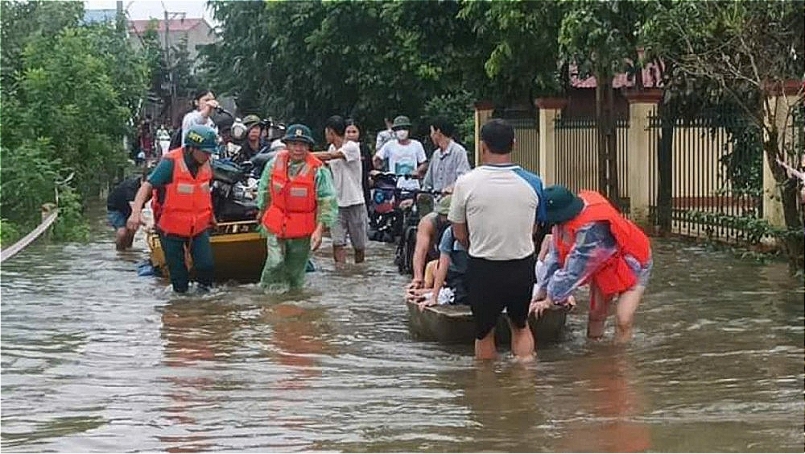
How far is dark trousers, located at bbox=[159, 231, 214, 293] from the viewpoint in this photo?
11430mm

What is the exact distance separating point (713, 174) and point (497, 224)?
975 centimetres

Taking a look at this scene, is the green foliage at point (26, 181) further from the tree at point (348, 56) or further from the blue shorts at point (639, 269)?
the blue shorts at point (639, 269)

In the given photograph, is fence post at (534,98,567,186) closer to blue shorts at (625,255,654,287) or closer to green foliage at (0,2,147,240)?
green foliage at (0,2,147,240)

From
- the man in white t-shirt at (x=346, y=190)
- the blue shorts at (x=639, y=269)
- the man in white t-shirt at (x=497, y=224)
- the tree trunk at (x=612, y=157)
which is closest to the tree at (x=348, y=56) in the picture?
the tree trunk at (x=612, y=157)

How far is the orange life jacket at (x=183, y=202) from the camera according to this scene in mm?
11266

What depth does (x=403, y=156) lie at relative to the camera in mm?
17266

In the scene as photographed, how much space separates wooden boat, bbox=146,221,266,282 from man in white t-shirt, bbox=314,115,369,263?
1705mm

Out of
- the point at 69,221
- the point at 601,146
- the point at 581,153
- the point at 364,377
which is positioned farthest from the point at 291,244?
the point at 581,153

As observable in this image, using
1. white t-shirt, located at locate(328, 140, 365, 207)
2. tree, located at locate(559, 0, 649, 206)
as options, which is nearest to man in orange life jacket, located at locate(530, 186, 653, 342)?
white t-shirt, located at locate(328, 140, 365, 207)

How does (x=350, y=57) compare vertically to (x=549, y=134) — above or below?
above

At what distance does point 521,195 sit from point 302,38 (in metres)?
26.0

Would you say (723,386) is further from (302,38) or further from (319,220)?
(302,38)

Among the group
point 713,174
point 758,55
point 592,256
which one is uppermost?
point 758,55

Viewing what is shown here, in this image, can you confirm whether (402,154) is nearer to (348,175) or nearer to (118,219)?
(348,175)
